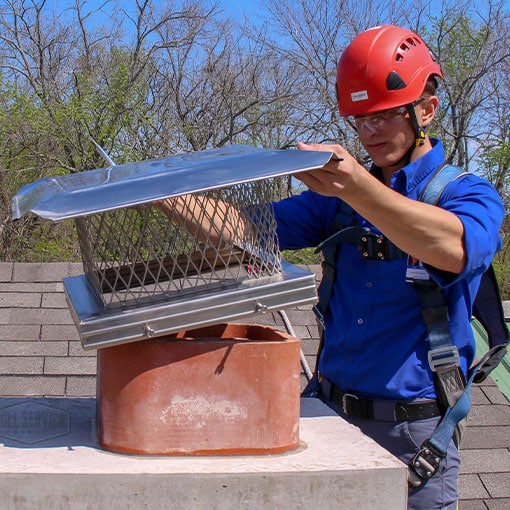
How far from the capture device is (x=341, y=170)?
1684 millimetres

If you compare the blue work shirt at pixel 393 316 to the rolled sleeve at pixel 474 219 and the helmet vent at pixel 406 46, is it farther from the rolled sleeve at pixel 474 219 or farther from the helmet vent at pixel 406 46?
the helmet vent at pixel 406 46

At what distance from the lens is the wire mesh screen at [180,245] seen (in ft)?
5.64

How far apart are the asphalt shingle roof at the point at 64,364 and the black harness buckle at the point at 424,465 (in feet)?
5.15

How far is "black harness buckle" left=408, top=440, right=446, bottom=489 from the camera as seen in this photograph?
2.18 m

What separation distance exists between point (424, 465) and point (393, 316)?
44 cm

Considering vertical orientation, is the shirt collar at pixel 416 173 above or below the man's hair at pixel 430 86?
below

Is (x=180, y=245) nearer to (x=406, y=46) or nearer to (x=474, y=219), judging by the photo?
(x=474, y=219)

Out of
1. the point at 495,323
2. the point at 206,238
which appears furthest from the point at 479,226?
the point at 206,238

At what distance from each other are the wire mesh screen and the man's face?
57cm

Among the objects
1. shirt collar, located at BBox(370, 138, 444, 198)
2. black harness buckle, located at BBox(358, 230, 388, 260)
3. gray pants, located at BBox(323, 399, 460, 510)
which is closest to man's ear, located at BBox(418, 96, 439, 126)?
shirt collar, located at BBox(370, 138, 444, 198)

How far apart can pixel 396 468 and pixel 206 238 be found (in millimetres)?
666

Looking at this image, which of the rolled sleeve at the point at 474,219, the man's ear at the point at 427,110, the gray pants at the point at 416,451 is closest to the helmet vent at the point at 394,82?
the man's ear at the point at 427,110

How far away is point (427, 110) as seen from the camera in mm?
2393

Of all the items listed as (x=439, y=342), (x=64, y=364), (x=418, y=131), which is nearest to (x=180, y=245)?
(x=439, y=342)
